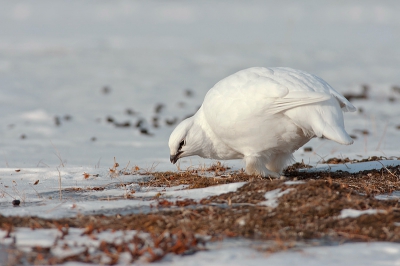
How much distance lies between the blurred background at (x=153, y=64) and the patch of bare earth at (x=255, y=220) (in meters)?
2.77

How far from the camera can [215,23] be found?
24.8 metres

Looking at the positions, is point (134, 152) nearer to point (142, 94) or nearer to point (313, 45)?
point (142, 94)

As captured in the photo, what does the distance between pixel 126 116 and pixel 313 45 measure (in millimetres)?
10439

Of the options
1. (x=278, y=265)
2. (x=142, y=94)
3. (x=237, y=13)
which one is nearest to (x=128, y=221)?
(x=278, y=265)

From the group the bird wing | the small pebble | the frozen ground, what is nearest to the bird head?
the frozen ground

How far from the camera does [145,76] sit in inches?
623

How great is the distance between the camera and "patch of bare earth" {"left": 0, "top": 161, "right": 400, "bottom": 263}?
3.42m

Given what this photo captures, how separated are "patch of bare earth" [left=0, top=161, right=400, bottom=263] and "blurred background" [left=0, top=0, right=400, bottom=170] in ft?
9.10

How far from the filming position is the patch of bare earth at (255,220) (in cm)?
342

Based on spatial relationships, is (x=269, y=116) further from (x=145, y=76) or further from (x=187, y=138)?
(x=145, y=76)

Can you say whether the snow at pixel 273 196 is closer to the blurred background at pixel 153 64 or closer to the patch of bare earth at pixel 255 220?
the patch of bare earth at pixel 255 220

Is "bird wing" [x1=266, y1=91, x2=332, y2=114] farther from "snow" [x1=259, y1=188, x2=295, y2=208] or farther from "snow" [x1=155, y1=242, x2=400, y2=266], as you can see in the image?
"snow" [x1=155, y1=242, x2=400, y2=266]

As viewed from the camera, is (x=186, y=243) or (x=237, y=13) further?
(x=237, y=13)

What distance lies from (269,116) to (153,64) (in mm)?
12196
